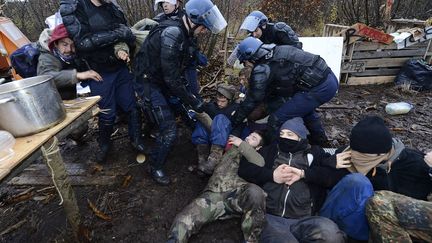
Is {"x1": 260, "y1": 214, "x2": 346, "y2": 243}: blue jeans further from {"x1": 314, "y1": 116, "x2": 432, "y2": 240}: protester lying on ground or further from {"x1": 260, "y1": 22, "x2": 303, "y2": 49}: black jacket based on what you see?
{"x1": 260, "y1": 22, "x2": 303, "y2": 49}: black jacket

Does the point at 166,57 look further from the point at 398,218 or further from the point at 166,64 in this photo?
the point at 398,218

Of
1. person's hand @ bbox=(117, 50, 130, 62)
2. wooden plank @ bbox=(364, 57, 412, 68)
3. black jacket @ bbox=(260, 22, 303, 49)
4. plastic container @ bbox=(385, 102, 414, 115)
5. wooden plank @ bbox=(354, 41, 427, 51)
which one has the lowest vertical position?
plastic container @ bbox=(385, 102, 414, 115)

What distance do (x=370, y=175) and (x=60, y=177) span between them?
8.88 ft

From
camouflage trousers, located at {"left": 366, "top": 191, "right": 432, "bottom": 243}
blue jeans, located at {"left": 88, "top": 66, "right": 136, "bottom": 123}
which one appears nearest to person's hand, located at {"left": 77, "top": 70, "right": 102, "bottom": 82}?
blue jeans, located at {"left": 88, "top": 66, "right": 136, "bottom": 123}

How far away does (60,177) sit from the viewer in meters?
2.23

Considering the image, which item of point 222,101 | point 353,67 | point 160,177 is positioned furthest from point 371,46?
point 160,177

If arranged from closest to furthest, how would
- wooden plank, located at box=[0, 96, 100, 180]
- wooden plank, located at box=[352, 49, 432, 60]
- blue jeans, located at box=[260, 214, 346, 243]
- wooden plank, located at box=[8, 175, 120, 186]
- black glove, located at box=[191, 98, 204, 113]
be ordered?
wooden plank, located at box=[0, 96, 100, 180] < blue jeans, located at box=[260, 214, 346, 243] < black glove, located at box=[191, 98, 204, 113] < wooden plank, located at box=[8, 175, 120, 186] < wooden plank, located at box=[352, 49, 432, 60]

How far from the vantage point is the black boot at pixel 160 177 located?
3.57 metres

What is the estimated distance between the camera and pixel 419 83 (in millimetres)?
6191

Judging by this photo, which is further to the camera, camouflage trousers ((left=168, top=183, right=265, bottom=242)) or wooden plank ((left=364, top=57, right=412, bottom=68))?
wooden plank ((left=364, top=57, right=412, bottom=68))

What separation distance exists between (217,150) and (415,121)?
12.7 ft

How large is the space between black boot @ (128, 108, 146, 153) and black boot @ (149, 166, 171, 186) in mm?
613

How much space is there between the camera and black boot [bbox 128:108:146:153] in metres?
4.03

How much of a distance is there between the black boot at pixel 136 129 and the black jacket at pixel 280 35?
92.2 inches
